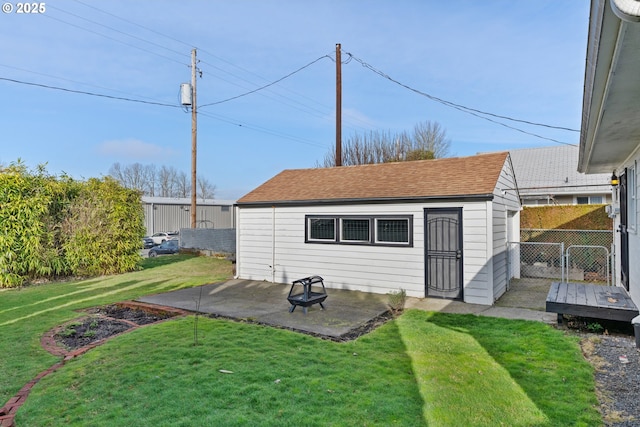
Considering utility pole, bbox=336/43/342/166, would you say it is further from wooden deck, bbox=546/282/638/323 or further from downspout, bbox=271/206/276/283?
wooden deck, bbox=546/282/638/323

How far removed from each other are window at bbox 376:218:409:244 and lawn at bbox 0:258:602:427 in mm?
2705

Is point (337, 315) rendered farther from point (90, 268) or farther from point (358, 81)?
point (358, 81)

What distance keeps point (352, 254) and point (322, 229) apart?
109 cm

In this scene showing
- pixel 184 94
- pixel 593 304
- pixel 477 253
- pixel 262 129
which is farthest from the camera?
pixel 262 129

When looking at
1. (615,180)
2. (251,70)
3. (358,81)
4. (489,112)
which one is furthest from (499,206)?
(251,70)

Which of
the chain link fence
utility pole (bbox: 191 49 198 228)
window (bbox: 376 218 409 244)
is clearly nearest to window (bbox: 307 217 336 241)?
window (bbox: 376 218 409 244)

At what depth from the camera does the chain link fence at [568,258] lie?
10789 mm

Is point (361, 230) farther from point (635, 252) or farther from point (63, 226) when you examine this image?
point (63, 226)

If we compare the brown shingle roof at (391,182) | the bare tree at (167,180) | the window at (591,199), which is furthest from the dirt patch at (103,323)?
the bare tree at (167,180)

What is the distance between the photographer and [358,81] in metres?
16.5

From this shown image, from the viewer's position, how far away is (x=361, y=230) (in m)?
9.12

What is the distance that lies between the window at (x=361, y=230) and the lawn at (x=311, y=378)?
2.76m

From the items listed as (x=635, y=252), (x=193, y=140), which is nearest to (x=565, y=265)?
(x=635, y=252)

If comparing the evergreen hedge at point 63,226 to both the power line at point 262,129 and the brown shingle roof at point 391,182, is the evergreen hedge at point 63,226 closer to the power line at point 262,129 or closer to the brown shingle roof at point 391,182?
the brown shingle roof at point 391,182
